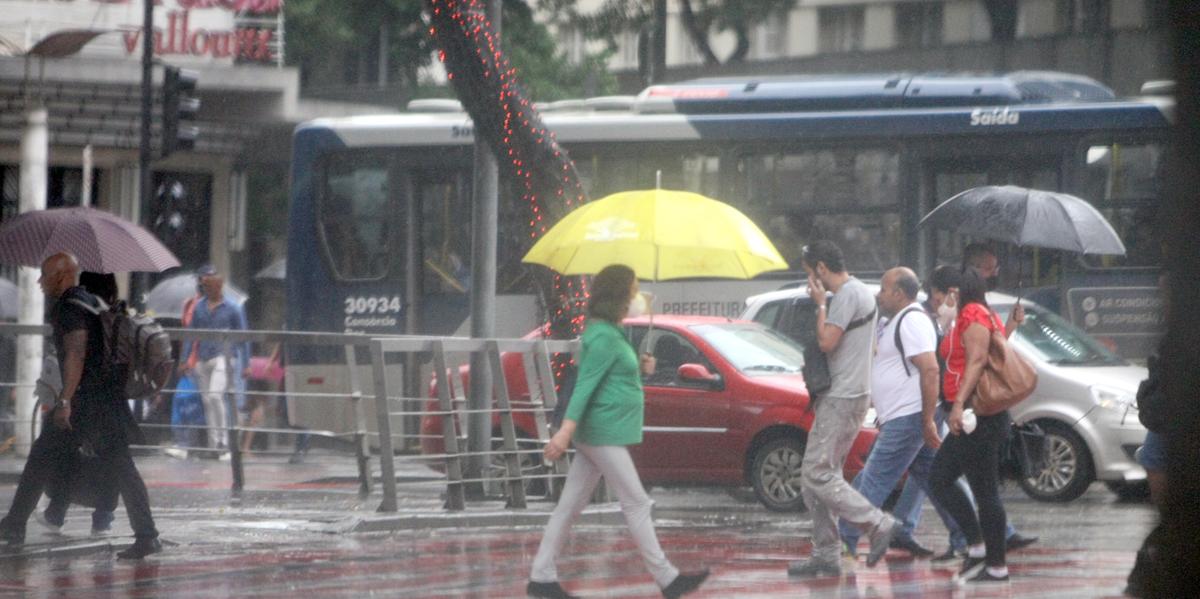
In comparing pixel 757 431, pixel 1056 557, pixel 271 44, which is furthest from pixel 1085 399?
pixel 271 44

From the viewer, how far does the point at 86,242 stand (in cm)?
1068

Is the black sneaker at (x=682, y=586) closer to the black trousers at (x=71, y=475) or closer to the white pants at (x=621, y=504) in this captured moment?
the white pants at (x=621, y=504)

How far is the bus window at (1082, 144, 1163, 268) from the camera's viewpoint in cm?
1731

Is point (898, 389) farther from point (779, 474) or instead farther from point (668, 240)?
point (779, 474)

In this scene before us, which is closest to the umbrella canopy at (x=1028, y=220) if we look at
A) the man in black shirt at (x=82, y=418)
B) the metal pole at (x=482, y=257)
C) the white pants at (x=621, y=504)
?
the metal pole at (x=482, y=257)

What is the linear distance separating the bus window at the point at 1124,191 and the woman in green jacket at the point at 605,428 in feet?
33.6

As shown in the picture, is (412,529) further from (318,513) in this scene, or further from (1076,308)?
(1076,308)

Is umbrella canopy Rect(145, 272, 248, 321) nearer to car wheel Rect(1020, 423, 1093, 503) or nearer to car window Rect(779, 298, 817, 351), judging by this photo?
car window Rect(779, 298, 817, 351)

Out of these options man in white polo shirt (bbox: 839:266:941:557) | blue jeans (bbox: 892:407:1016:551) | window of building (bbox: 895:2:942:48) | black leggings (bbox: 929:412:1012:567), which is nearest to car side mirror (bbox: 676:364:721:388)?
blue jeans (bbox: 892:407:1016:551)

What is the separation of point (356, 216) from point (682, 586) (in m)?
13.0

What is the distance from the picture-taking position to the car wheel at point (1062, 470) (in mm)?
14078

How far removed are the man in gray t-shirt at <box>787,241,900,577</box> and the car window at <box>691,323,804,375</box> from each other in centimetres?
452

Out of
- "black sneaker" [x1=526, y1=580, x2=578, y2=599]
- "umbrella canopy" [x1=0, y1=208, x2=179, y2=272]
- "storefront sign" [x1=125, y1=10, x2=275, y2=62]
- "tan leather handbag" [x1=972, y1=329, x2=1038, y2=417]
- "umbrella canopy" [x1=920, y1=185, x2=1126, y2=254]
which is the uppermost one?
"storefront sign" [x1=125, y1=10, x2=275, y2=62]

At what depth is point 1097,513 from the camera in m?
13.4
